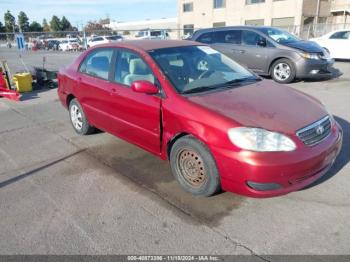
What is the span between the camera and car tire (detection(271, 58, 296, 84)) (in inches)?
365

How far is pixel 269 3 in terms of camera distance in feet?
118

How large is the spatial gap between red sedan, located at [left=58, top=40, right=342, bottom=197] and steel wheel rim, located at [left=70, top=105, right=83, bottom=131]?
613mm

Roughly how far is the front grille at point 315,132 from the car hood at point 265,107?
0.16ft

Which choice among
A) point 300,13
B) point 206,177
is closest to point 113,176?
point 206,177

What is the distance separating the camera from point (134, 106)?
3891 mm

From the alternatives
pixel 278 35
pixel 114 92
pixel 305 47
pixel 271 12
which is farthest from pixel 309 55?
pixel 271 12

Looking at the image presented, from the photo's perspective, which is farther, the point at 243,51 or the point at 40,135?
the point at 243,51

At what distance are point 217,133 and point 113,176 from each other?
163 centimetres

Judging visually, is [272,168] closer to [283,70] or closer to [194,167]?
[194,167]

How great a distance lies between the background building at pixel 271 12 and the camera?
Answer: 33844 mm

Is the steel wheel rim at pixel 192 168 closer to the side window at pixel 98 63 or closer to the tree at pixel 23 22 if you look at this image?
the side window at pixel 98 63

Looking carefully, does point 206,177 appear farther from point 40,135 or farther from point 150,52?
point 40,135

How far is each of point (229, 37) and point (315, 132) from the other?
7.93 meters

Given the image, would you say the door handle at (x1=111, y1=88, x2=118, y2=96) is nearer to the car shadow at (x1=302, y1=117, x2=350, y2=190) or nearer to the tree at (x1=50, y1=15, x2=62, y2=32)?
the car shadow at (x1=302, y1=117, x2=350, y2=190)
